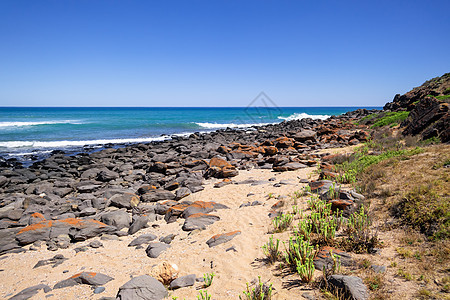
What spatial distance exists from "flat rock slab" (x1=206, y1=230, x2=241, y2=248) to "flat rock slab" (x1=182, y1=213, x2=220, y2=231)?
967 mm

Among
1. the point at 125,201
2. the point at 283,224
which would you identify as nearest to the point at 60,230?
the point at 125,201

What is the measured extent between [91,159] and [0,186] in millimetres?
5980

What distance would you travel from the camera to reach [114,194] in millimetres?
10898

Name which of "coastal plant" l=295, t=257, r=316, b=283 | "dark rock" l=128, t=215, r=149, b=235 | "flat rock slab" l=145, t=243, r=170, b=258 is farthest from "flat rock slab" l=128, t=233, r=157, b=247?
"coastal plant" l=295, t=257, r=316, b=283

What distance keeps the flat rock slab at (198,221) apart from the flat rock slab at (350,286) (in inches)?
158

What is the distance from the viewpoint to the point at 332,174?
858cm

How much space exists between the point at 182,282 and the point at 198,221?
291 centimetres

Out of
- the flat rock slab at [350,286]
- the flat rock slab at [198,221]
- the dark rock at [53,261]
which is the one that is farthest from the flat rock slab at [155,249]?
the flat rock slab at [350,286]

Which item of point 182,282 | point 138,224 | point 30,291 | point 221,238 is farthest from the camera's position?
point 138,224

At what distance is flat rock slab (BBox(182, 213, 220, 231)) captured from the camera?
22.8ft

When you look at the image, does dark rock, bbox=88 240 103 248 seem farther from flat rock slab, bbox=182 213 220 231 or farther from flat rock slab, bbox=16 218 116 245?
flat rock slab, bbox=182 213 220 231

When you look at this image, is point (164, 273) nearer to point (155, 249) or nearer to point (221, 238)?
point (155, 249)

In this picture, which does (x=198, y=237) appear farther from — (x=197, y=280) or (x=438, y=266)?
(x=438, y=266)

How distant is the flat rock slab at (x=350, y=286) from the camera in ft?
10.6
